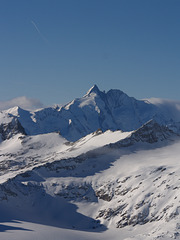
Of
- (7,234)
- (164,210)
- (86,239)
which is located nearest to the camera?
(7,234)

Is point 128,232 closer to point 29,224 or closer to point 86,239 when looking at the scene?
point 86,239

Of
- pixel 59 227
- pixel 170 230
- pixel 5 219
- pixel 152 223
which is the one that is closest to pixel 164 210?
pixel 152 223

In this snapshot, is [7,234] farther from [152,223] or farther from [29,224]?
[152,223]

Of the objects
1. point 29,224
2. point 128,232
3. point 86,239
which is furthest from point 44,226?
point 128,232

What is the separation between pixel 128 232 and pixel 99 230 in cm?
1361

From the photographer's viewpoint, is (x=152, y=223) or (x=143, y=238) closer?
(x=143, y=238)

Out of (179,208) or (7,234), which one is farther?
(179,208)

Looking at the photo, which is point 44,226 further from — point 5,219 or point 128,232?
point 128,232

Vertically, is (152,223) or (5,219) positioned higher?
(5,219)

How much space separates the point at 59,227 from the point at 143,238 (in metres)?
42.2

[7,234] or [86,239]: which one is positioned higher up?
[7,234]

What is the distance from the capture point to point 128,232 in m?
190

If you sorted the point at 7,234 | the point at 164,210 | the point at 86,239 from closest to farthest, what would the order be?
the point at 7,234
the point at 86,239
the point at 164,210

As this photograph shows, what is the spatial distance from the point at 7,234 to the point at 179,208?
61340mm
